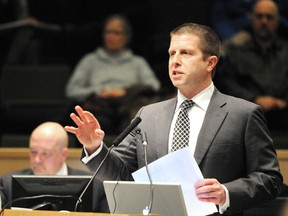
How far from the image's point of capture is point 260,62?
671 cm

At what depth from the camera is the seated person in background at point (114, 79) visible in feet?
22.1

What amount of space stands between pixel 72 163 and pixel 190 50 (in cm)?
227

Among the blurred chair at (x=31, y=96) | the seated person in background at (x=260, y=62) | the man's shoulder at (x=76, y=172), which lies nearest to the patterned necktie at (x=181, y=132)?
the man's shoulder at (x=76, y=172)

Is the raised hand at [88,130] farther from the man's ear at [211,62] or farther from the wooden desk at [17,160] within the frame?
the wooden desk at [17,160]

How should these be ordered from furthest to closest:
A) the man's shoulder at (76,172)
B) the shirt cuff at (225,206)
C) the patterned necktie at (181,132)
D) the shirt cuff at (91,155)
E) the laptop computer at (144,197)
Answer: the man's shoulder at (76,172) → the patterned necktie at (181,132) → the shirt cuff at (91,155) → the shirt cuff at (225,206) → the laptop computer at (144,197)

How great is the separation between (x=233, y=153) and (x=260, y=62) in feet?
10.1

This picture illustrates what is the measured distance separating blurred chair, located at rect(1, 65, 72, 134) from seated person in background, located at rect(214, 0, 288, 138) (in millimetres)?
1368

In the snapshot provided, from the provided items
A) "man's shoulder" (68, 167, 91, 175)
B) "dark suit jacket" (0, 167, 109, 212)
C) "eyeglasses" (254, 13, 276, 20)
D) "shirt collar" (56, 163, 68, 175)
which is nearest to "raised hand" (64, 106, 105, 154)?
"dark suit jacket" (0, 167, 109, 212)

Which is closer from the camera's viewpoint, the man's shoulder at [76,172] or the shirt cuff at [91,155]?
the shirt cuff at [91,155]

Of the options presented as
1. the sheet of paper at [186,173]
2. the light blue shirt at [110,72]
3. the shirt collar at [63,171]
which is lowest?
the shirt collar at [63,171]

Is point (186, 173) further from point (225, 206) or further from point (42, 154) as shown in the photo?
point (42, 154)

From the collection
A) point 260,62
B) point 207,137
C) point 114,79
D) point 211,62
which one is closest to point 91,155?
point 207,137

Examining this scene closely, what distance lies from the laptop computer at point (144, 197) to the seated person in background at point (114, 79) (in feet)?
10.4

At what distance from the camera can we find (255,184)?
11.9 ft
